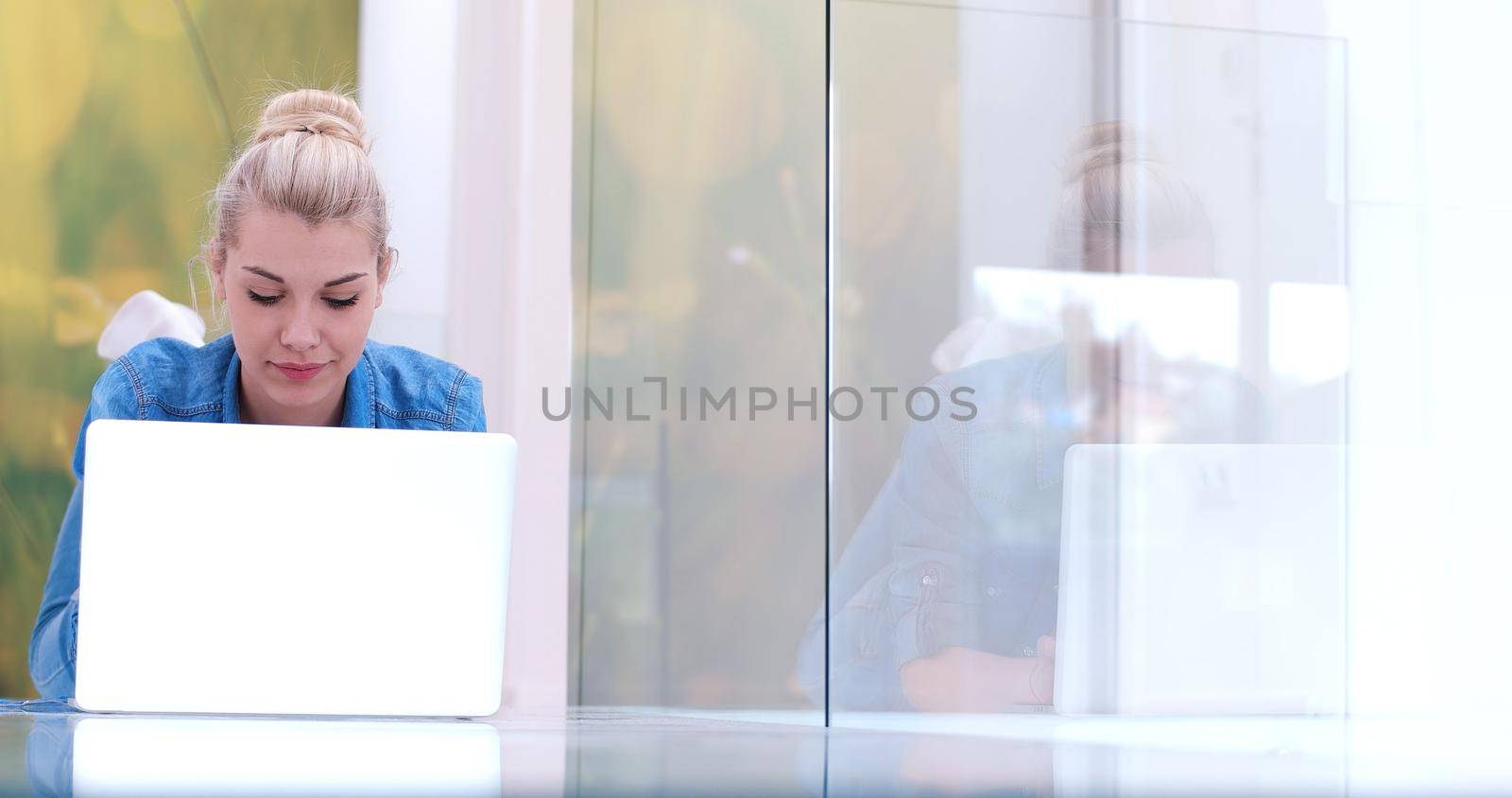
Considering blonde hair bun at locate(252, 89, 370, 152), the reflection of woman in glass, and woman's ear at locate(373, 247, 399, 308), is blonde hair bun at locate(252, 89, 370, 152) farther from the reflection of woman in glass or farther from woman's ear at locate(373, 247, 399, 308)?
the reflection of woman in glass

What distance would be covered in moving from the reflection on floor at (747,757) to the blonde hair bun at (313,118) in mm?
758

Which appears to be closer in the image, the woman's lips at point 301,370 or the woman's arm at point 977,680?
the woman's arm at point 977,680

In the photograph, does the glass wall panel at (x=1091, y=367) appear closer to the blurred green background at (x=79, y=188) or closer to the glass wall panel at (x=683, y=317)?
the glass wall panel at (x=683, y=317)

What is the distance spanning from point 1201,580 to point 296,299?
881 millimetres

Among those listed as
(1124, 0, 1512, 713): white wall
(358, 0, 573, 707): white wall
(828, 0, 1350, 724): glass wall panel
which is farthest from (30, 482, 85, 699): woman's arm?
(1124, 0, 1512, 713): white wall

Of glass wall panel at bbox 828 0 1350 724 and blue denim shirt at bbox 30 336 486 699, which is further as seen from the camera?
blue denim shirt at bbox 30 336 486 699

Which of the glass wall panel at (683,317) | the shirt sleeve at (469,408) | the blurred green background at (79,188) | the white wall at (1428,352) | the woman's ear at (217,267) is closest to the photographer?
the white wall at (1428,352)

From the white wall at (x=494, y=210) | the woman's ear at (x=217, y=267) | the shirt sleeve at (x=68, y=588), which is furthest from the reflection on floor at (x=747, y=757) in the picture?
the white wall at (x=494, y=210)

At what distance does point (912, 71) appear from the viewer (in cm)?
94

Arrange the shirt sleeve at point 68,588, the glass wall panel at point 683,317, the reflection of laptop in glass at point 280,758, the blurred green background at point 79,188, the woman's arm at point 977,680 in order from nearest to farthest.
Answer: the reflection of laptop in glass at point 280,758, the woman's arm at point 977,680, the shirt sleeve at point 68,588, the glass wall panel at point 683,317, the blurred green background at point 79,188

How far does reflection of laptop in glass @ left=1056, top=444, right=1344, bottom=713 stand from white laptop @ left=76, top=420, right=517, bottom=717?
374 millimetres

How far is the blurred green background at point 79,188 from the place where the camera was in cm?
257

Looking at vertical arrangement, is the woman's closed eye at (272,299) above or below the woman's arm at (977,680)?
above

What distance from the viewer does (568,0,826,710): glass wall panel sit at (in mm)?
1781
